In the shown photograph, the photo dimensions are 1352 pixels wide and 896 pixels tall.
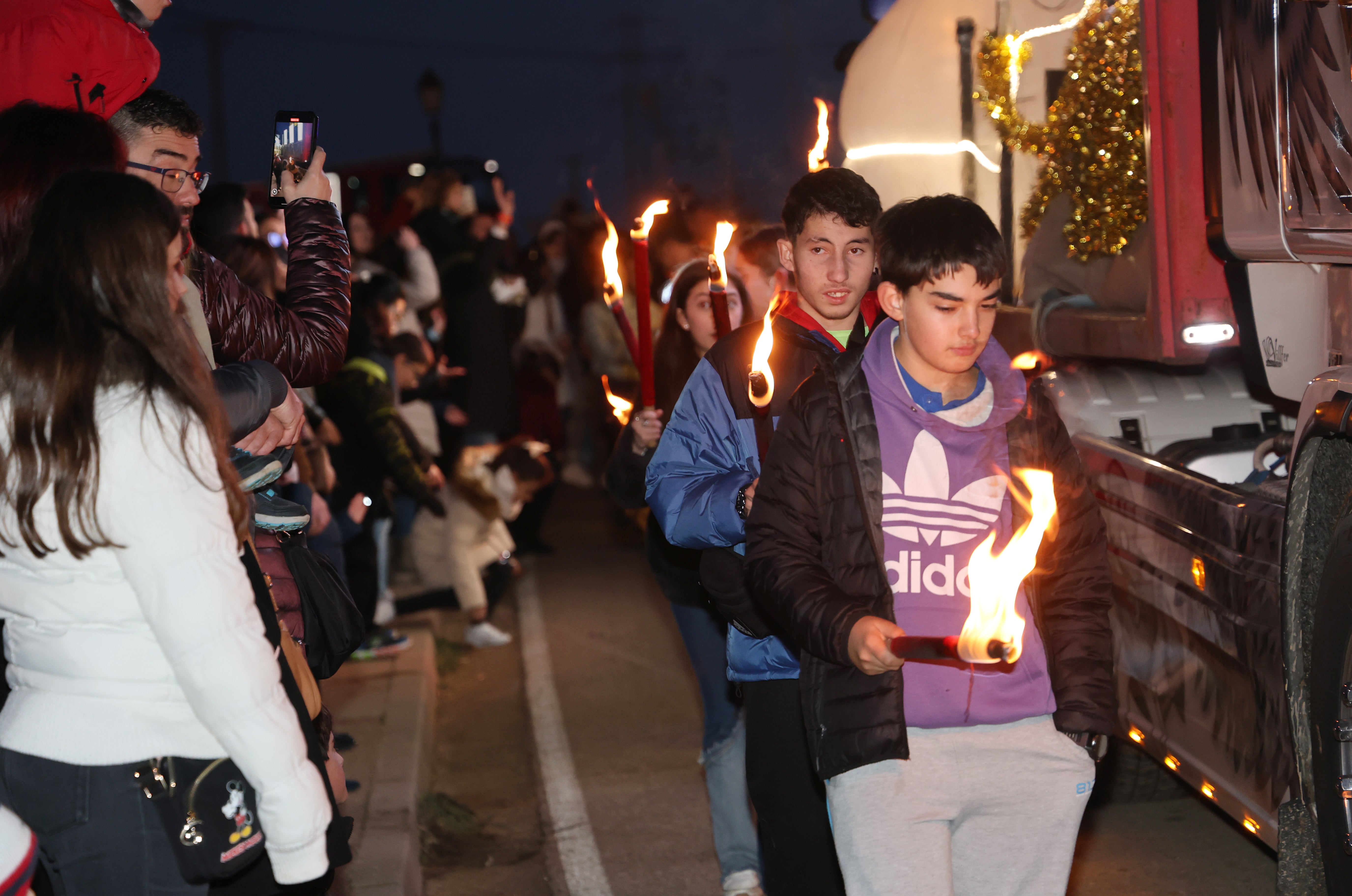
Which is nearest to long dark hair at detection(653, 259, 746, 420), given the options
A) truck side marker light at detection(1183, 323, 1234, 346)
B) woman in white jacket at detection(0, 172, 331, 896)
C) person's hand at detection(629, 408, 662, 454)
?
person's hand at detection(629, 408, 662, 454)

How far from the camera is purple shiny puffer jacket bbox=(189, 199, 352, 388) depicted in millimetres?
3158

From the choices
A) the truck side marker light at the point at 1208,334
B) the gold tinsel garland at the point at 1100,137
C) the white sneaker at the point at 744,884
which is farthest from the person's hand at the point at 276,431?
the gold tinsel garland at the point at 1100,137

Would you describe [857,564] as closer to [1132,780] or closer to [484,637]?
[1132,780]

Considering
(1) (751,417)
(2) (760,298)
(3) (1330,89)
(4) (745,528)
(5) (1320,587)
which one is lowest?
(5) (1320,587)

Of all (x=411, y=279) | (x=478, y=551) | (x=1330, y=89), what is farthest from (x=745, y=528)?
(x=411, y=279)

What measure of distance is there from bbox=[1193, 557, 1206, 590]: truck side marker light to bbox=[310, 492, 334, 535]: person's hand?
3.28 metres

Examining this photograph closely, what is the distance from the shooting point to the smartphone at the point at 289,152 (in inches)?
131

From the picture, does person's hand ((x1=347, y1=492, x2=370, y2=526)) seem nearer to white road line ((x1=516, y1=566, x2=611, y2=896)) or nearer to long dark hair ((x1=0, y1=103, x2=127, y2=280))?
white road line ((x1=516, y1=566, x2=611, y2=896))

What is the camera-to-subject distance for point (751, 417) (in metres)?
3.70

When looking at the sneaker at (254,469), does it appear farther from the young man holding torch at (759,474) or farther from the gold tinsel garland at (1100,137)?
the gold tinsel garland at (1100,137)

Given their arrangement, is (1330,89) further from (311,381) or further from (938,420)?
(311,381)

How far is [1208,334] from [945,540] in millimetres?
2332

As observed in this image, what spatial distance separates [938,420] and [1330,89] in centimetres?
161

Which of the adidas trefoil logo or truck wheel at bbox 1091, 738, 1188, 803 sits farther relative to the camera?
truck wheel at bbox 1091, 738, 1188, 803
